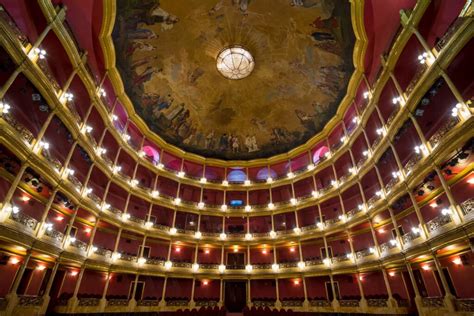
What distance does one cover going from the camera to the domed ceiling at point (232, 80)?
64.3ft

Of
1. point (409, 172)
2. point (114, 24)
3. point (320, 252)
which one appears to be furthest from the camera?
point (320, 252)

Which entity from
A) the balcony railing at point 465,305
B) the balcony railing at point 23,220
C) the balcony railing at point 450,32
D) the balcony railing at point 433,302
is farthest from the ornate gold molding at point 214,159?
the balcony railing at point 465,305

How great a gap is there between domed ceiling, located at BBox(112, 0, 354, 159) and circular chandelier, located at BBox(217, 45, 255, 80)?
1.43ft

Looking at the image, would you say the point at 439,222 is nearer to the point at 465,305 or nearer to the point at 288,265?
the point at 465,305

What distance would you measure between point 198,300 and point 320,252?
491 inches

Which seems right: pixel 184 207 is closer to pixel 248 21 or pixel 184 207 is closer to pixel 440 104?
pixel 248 21

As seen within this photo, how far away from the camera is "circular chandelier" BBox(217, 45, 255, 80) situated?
2323cm

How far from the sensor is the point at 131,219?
73.7 ft

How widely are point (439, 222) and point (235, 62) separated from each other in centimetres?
1966

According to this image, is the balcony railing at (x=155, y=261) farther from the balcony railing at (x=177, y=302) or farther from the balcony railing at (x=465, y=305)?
the balcony railing at (x=465, y=305)

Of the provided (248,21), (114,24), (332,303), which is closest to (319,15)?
(248,21)

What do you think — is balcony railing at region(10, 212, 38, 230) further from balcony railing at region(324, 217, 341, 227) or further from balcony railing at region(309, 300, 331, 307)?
balcony railing at region(324, 217, 341, 227)

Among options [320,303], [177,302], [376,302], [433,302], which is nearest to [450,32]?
[433,302]

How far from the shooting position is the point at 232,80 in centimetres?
2547
